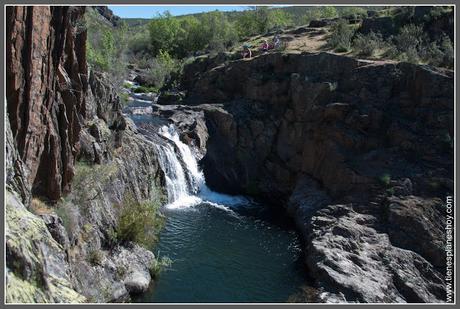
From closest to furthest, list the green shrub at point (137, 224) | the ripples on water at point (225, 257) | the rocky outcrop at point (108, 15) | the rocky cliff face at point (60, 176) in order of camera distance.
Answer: the rocky cliff face at point (60, 176), the ripples on water at point (225, 257), the green shrub at point (137, 224), the rocky outcrop at point (108, 15)

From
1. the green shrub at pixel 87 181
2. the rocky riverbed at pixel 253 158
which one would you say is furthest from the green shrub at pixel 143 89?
the green shrub at pixel 87 181

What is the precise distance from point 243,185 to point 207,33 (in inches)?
2052

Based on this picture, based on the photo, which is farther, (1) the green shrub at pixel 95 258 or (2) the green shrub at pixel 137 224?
(2) the green shrub at pixel 137 224

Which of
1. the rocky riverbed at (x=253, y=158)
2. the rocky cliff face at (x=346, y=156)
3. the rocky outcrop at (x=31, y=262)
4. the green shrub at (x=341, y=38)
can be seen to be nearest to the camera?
the rocky outcrop at (x=31, y=262)

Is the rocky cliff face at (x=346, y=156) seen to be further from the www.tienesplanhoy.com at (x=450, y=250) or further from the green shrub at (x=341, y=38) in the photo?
the green shrub at (x=341, y=38)

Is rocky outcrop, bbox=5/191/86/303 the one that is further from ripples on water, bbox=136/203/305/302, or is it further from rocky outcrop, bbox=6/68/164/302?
ripples on water, bbox=136/203/305/302

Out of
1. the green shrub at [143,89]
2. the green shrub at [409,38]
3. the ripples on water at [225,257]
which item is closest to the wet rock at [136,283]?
the ripples on water at [225,257]

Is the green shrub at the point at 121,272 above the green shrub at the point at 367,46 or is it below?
below

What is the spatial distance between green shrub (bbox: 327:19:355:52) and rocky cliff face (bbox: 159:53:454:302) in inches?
124

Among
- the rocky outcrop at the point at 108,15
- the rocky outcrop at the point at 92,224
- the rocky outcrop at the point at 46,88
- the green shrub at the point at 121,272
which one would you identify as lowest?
the green shrub at the point at 121,272

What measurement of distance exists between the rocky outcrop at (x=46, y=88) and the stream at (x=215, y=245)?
6173mm

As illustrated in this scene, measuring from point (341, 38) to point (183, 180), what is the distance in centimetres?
1801

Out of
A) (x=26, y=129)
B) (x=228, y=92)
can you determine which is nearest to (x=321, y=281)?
(x=26, y=129)

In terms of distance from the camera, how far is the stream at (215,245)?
19.7 metres
